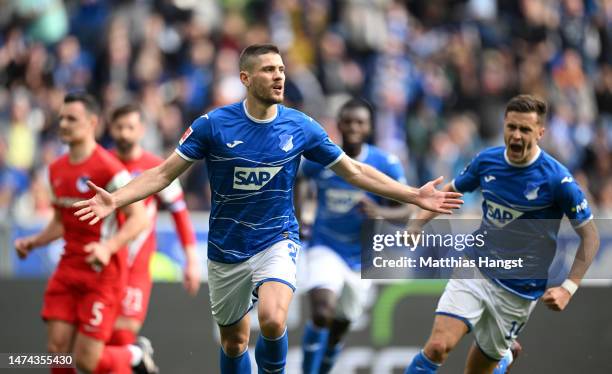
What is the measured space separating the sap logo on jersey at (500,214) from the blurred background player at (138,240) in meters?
2.80

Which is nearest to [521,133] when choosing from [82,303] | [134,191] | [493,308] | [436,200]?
[436,200]

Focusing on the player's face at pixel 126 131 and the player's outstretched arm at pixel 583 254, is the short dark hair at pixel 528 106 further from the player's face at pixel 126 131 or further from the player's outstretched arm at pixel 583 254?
the player's face at pixel 126 131

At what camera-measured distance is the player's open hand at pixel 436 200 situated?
788 centimetres

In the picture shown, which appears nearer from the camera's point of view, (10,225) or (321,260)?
(321,260)

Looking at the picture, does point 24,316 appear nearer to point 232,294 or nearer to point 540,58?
point 232,294

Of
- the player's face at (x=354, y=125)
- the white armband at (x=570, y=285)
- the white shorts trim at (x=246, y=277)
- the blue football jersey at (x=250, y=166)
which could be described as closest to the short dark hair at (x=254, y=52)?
the blue football jersey at (x=250, y=166)

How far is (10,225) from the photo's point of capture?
13.0 meters

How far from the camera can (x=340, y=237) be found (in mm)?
10727

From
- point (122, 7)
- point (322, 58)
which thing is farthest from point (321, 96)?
point (122, 7)

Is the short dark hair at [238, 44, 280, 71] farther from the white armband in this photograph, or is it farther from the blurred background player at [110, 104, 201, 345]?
the white armband

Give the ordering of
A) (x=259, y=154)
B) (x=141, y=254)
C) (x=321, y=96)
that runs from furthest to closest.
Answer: (x=321, y=96), (x=141, y=254), (x=259, y=154)

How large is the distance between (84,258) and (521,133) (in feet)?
12.4

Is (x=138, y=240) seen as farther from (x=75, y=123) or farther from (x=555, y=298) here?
(x=555, y=298)

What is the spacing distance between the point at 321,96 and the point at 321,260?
6.60 meters
